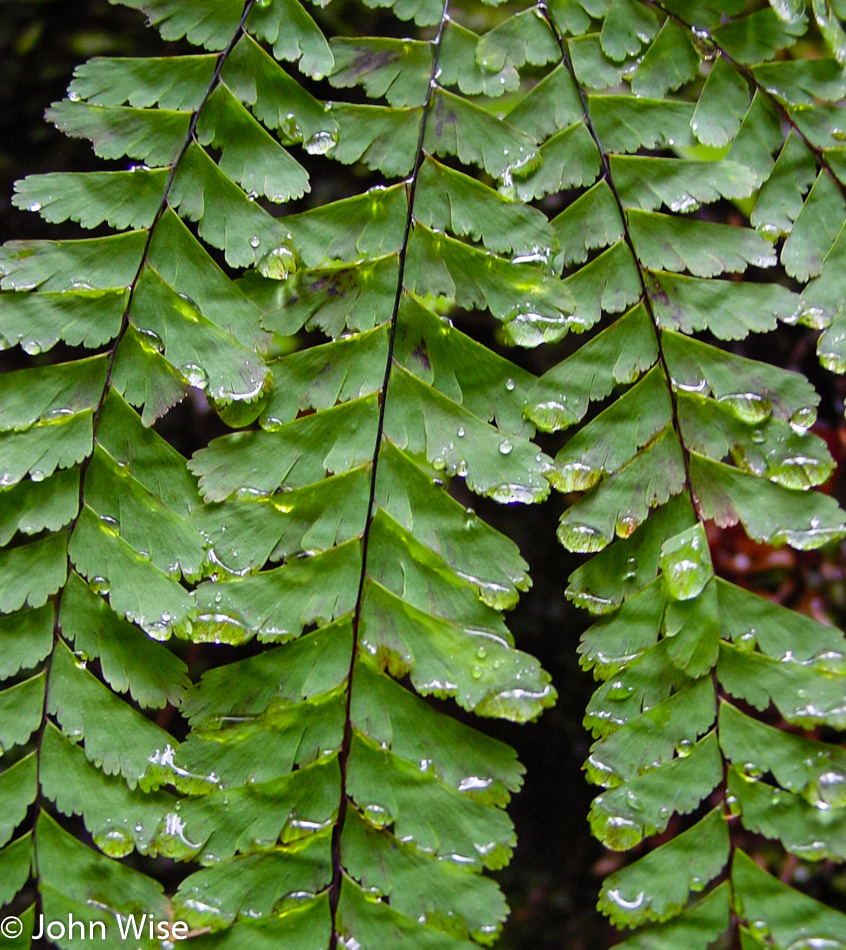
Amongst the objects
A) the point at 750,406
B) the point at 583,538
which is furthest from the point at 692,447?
the point at 583,538

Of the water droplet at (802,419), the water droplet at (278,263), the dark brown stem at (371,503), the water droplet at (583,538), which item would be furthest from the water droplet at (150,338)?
the water droplet at (802,419)

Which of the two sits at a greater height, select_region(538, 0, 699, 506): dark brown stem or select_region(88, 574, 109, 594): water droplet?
select_region(538, 0, 699, 506): dark brown stem

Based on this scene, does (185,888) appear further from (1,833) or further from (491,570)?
(491,570)

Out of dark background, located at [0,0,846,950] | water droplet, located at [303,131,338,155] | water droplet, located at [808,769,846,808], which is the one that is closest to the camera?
water droplet, located at [808,769,846,808]

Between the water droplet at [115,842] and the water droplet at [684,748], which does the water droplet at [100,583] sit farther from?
the water droplet at [684,748]

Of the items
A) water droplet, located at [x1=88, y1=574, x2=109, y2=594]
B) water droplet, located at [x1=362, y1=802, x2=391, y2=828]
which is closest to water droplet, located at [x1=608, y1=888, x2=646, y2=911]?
water droplet, located at [x1=362, y1=802, x2=391, y2=828]

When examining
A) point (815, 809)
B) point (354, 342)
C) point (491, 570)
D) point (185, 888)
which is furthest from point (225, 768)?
point (815, 809)

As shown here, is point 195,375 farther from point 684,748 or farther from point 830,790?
point 830,790

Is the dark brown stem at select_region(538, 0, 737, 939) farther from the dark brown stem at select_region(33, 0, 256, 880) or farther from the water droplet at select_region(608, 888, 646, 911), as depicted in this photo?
the dark brown stem at select_region(33, 0, 256, 880)

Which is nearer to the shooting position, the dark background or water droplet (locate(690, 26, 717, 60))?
water droplet (locate(690, 26, 717, 60))
